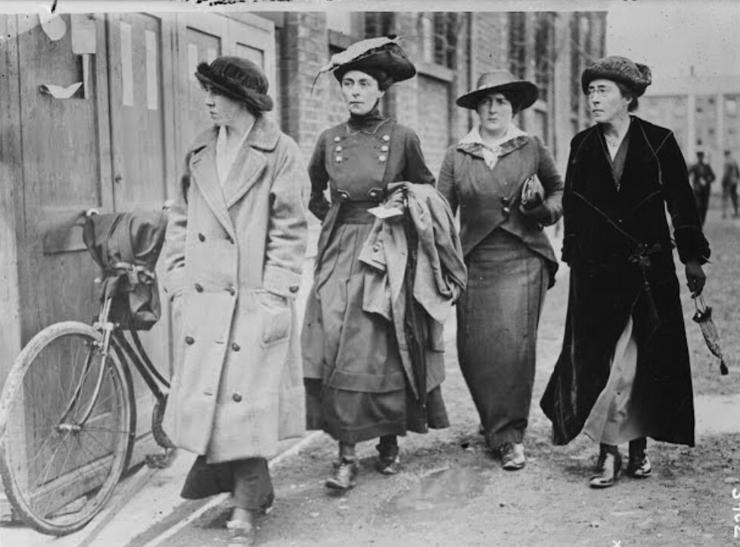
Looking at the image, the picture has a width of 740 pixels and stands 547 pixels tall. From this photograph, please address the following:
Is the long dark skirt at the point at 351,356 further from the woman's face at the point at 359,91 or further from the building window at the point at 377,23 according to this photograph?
the building window at the point at 377,23

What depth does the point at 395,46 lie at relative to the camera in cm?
450


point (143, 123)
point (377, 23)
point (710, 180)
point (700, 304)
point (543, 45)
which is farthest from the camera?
point (543, 45)

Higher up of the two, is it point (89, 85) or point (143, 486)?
point (89, 85)

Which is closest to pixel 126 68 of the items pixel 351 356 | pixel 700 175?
pixel 351 356

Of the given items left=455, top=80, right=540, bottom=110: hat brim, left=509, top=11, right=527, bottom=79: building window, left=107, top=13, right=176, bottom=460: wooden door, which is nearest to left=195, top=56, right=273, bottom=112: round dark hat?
left=107, top=13, right=176, bottom=460: wooden door

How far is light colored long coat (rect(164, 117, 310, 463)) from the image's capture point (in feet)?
12.6

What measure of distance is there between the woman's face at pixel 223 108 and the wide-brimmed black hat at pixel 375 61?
22.8 inches

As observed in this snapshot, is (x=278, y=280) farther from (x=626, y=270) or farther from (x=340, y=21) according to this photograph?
(x=340, y=21)

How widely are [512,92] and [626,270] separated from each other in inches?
40.3

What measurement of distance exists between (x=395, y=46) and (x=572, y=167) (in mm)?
975

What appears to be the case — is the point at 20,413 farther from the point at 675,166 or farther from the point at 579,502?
the point at 675,166

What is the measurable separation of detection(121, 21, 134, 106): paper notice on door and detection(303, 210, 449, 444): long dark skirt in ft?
3.66

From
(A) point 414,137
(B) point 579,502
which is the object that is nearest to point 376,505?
(B) point 579,502

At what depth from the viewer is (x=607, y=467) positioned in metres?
4.45
